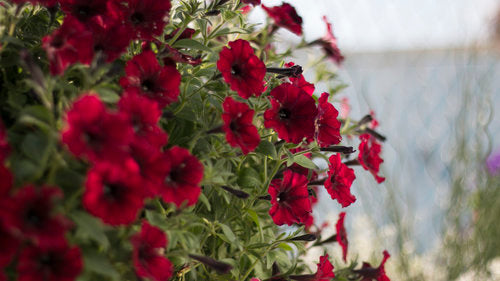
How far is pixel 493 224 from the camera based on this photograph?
4.60ft

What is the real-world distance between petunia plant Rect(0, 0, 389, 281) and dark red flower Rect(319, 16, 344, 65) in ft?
0.39

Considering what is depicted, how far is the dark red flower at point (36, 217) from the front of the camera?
32 cm

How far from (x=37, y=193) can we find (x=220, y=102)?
26 centimetres

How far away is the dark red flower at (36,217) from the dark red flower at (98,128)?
4 centimetres

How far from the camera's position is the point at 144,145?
Answer: 37cm

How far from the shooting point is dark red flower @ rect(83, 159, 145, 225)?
0.34 meters

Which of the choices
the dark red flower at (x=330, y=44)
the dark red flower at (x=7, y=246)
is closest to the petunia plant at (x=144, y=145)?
the dark red flower at (x=7, y=246)

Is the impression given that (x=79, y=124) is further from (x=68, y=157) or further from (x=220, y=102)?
(x=220, y=102)

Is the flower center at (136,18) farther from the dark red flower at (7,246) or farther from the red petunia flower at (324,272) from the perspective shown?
the red petunia flower at (324,272)

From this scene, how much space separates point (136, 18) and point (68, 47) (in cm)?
10

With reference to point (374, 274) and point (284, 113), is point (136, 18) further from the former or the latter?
point (374, 274)

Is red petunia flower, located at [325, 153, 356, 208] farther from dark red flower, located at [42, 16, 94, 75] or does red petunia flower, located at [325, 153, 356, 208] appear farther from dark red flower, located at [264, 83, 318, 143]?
dark red flower, located at [42, 16, 94, 75]

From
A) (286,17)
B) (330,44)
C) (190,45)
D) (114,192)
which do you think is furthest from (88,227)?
(330,44)

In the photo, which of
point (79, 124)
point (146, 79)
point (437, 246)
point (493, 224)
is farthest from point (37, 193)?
point (437, 246)
